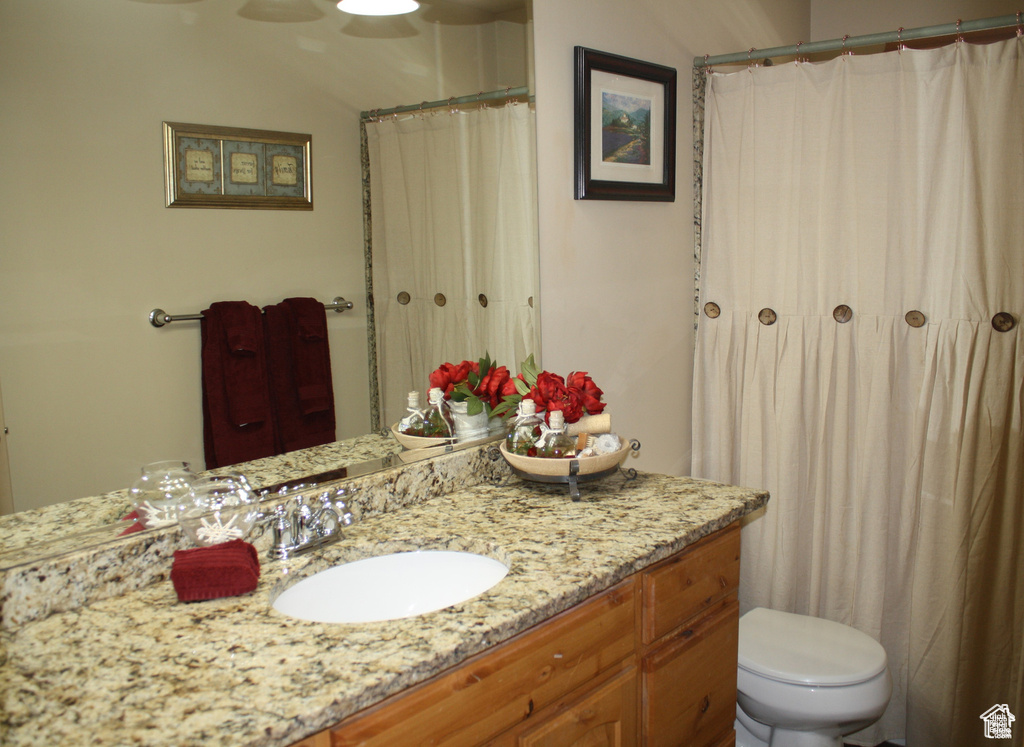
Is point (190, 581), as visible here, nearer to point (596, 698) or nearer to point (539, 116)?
point (596, 698)

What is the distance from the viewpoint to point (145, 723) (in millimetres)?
973

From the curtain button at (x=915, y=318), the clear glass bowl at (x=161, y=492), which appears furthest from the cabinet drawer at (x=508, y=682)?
the curtain button at (x=915, y=318)

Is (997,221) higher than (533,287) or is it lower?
higher

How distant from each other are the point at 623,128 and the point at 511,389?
2.80 ft

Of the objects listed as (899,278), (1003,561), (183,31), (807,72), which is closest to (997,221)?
(899,278)

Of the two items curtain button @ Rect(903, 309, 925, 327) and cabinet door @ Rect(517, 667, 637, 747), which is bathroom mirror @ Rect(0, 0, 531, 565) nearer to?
cabinet door @ Rect(517, 667, 637, 747)

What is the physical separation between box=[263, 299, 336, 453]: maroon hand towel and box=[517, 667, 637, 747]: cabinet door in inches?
27.8

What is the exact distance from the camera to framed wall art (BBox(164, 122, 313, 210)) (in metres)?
1.39

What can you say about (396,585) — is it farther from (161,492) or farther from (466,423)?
(466,423)

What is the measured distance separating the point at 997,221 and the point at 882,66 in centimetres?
54

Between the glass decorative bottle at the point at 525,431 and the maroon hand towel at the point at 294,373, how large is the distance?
437 mm

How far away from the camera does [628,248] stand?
2.43 metres

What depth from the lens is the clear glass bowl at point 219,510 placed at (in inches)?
55.1

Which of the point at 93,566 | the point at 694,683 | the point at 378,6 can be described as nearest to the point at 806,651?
the point at 694,683
